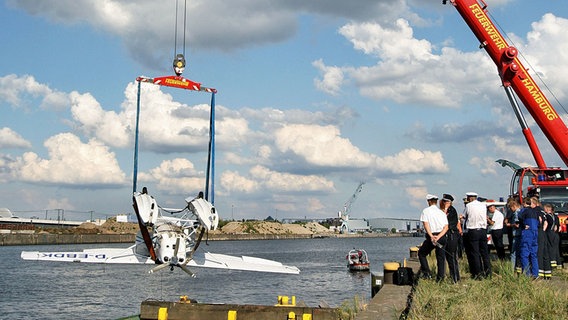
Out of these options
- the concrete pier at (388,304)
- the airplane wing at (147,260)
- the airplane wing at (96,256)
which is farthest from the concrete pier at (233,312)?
the airplane wing at (96,256)

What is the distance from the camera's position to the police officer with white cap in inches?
563

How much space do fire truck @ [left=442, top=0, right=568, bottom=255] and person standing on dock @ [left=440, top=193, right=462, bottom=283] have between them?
27.5 ft

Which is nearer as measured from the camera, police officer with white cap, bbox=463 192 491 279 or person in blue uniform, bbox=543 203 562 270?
police officer with white cap, bbox=463 192 491 279

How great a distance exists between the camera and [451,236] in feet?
44.4

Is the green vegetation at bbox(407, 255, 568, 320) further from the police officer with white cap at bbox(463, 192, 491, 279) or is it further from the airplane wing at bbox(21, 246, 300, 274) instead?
the airplane wing at bbox(21, 246, 300, 274)

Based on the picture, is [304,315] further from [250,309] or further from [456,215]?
[456,215]

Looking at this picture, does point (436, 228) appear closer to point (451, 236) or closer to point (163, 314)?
point (451, 236)

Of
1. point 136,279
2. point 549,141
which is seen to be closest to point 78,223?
point 136,279

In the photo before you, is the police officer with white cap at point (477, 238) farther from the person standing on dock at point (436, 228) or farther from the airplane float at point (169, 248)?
the airplane float at point (169, 248)

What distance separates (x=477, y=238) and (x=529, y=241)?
3.67 ft

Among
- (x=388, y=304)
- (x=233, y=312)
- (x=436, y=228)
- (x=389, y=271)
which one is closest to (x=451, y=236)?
(x=436, y=228)

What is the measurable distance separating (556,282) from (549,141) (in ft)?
33.7

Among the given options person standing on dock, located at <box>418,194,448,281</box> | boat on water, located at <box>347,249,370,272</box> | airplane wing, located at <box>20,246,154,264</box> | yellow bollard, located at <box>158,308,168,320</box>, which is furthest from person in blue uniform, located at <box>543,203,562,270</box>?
boat on water, located at <box>347,249,370,272</box>

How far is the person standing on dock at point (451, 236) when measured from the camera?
13.2m
